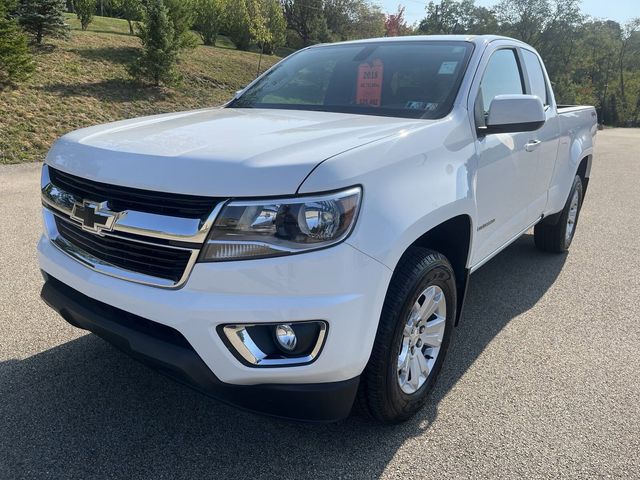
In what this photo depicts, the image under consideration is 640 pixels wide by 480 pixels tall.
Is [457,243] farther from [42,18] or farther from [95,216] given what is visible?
[42,18]

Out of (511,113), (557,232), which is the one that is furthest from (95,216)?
(557,232)

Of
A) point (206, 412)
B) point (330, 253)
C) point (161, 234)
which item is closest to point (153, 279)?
point (161, 234)

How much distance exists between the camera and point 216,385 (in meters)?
1.93

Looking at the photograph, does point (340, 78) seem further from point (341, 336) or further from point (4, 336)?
point (4, 336)

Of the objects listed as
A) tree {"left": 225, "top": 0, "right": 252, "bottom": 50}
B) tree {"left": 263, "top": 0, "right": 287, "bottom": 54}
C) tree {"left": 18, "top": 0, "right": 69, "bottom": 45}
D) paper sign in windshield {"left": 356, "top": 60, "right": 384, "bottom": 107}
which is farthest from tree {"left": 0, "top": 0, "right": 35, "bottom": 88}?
tree {"left": 263, "top": 0, "right": 287, "bottom": 54}

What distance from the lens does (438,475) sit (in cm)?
219

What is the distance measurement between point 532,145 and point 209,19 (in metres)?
24.1

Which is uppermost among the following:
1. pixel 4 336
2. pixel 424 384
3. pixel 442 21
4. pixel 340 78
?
pixel 442 21

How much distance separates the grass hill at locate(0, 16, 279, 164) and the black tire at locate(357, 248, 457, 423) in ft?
29.0

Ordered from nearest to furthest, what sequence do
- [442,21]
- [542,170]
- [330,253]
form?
[330,253], [542,170], [442,21]

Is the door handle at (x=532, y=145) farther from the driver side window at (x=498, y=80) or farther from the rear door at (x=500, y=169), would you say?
the driver side window at (x=498, y=80)

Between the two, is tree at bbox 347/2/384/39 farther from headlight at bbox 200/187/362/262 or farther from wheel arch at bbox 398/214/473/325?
headlight at bbox 200/187/362/262

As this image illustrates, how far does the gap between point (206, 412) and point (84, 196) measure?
46.4 inches

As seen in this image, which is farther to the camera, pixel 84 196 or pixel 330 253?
pixel 84 196
